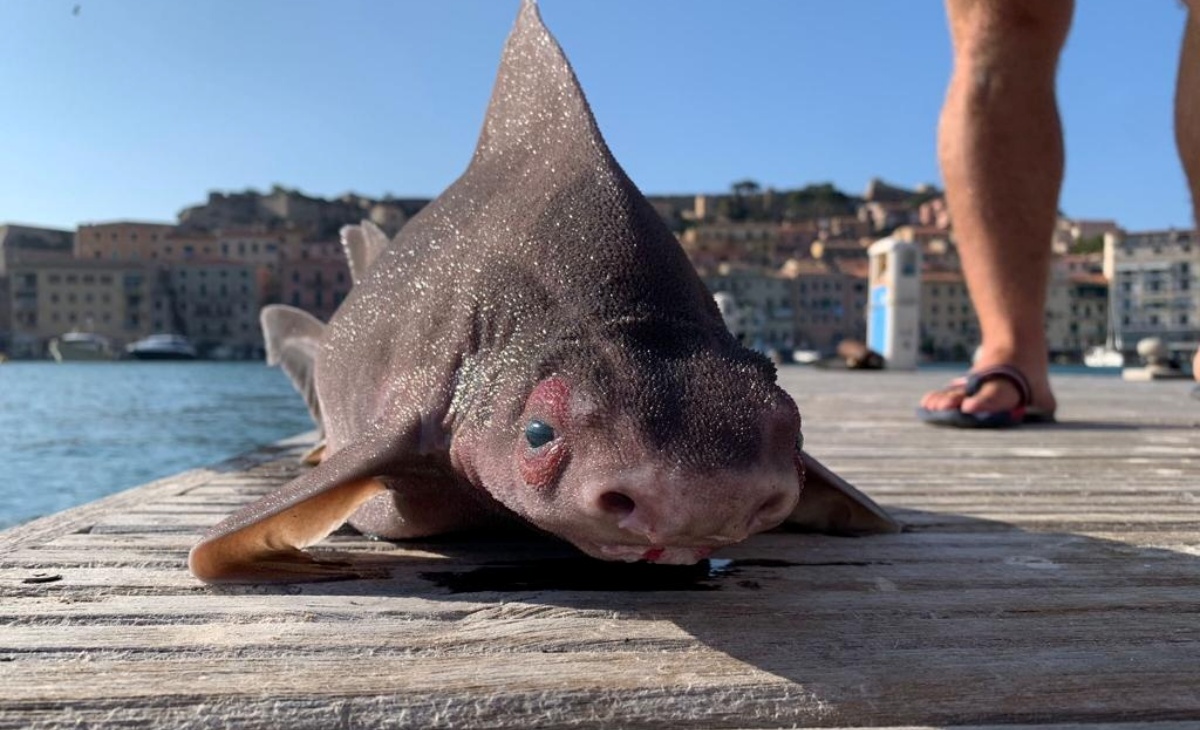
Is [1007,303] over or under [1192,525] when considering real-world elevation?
over

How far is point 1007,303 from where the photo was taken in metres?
4.35

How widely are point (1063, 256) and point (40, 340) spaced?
85.3 metres

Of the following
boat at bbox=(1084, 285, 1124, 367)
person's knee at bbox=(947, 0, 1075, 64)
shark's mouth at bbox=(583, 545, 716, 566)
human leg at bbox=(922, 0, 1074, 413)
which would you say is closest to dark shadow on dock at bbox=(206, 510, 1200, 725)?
shark's mouth at bbox=(583, 545, 716, 566)

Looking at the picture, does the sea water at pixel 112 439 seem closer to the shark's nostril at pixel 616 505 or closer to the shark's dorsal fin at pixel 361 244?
the shark's dorsal fin at pixel 361 244

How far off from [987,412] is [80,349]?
73.0 meters

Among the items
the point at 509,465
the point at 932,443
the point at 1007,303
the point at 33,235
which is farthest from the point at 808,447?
the point at 33,235

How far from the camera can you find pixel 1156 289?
245ft

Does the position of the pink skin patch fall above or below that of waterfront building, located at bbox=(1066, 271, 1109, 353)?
below

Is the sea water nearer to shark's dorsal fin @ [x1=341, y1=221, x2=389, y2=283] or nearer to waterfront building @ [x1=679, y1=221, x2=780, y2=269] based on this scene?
shark's dorsal fin @ [x1=341, y1=221, x2=389, y2=283]

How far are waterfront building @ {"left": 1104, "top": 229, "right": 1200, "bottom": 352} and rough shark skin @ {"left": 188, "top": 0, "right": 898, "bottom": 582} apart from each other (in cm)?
7935

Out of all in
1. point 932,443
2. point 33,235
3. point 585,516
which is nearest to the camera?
point 585,516

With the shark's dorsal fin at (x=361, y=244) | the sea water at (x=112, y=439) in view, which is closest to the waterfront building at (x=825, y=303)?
the sea water at (x=112, y=439)

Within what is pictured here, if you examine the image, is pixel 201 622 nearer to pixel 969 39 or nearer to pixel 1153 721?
pixel 1153 721

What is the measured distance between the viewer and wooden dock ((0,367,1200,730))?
1120 millimetres
